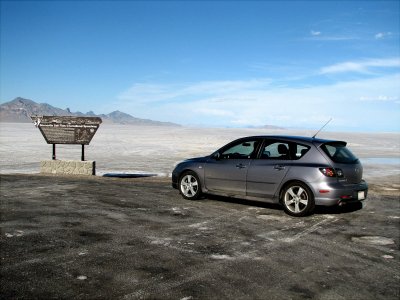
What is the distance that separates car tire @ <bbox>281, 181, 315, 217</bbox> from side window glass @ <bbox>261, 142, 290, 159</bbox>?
67 centimetres

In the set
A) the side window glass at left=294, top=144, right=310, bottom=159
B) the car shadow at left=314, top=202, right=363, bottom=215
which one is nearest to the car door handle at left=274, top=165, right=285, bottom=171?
the side window glass at left=294, top=144, right=310, bottom=159

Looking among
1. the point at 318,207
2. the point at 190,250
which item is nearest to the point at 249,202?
the point at 318,207

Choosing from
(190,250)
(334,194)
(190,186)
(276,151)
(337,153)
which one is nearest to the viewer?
(190,250)

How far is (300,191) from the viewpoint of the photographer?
26.6ft

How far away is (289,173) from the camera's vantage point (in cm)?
820

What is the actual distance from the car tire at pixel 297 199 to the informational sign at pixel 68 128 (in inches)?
335

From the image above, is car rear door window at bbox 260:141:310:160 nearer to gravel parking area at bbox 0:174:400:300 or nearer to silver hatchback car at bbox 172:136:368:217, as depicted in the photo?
silver hatchback car at bbox 172:136:368:217

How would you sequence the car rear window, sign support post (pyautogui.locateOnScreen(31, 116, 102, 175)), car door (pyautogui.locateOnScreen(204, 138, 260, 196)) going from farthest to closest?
sign support post (pyautogui.locateOnScreen(31, 116, 102, 175)) → car door (pyautogui.locateOnScreen(204, 138, 260, 196)) → the car rear window

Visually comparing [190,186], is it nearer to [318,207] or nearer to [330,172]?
[318,207]

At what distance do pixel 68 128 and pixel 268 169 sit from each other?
887 cm

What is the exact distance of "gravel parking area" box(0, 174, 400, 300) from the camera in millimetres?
4312

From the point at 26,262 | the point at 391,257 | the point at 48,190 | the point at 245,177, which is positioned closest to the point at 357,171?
the point at 245,177

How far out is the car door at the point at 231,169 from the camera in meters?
8.91

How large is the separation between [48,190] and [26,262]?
19.8 feet
